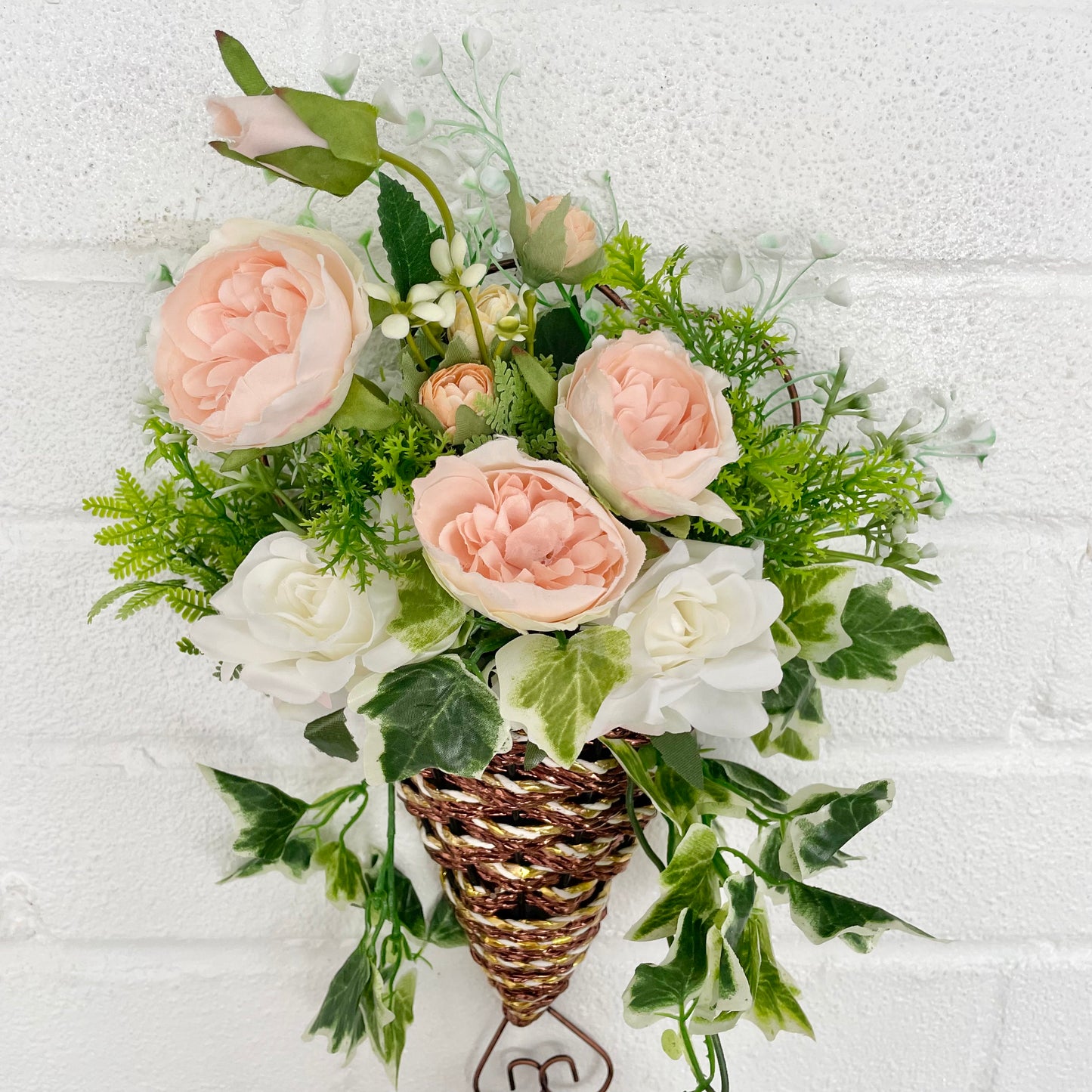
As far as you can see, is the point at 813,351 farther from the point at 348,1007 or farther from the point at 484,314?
the point at 348,1007

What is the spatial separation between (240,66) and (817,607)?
0.32 meters

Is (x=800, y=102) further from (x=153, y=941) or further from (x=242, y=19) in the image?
(x=153, y=941)

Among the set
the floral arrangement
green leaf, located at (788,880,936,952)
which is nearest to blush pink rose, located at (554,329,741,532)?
the floral arrangement

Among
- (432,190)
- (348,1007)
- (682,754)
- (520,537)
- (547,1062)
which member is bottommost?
(547,1062)

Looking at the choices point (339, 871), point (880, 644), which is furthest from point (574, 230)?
point (339, 871)

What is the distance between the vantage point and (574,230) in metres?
0.35

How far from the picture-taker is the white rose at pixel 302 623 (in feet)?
1.13

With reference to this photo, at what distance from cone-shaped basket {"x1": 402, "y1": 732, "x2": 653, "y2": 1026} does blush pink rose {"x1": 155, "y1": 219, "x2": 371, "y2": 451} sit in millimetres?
174

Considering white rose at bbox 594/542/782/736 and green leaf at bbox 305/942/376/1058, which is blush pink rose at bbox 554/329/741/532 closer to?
white rose at bbox 594/542/782/736

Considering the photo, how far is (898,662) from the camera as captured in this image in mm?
451

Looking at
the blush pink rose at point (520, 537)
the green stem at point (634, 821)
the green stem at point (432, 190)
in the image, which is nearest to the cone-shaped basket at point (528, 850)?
the green stem at point (634, 821)

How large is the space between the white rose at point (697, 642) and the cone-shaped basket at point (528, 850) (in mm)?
61

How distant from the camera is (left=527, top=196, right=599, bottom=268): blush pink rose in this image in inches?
13.6

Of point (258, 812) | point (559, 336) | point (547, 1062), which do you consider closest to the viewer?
point (559, 336)
